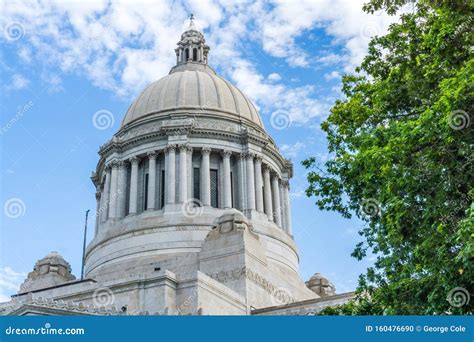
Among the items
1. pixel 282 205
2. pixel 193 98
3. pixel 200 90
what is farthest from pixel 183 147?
pixel 282 205

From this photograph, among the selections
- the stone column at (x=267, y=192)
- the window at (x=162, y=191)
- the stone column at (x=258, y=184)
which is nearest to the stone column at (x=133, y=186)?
the window at (x=162, y=191)

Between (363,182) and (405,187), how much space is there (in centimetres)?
313

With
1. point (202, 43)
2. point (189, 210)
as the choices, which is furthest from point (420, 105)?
point (202, 43)

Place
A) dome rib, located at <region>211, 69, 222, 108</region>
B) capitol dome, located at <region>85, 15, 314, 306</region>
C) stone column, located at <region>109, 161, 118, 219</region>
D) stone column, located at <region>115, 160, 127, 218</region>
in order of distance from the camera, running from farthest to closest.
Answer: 1. dome rib, located at <region>211, 69, 222, 108</region>
2. stone column, located at <region>115, 160, 127, 218</region>
3. stone column, located at <region>109, 161, 118, 219</region>
4. capitol dome, located at <region>85, 15, 314, 306</region>

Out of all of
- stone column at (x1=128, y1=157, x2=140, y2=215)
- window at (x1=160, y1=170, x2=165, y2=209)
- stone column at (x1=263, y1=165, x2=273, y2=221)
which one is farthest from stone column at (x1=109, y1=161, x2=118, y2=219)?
stone column at (x1=263, y1=165, x2=273, y2=221)

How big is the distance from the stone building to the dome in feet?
0.44

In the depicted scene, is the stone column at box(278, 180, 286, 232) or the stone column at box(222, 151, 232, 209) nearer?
the stone column at box(222, 151, 232, 209)

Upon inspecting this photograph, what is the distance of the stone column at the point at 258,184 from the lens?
186 ft

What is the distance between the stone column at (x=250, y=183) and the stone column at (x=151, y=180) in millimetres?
8053

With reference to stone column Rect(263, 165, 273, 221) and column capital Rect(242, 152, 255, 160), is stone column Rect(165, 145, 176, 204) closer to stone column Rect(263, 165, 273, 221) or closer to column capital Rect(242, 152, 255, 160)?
column capital Rect(242, 152, 255, 160)

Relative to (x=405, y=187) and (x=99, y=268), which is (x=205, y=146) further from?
(x=405, y=187)

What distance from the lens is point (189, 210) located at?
174 ft

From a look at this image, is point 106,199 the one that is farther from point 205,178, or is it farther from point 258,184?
point 258,184

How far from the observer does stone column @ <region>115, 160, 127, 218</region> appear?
56831 millimetres
